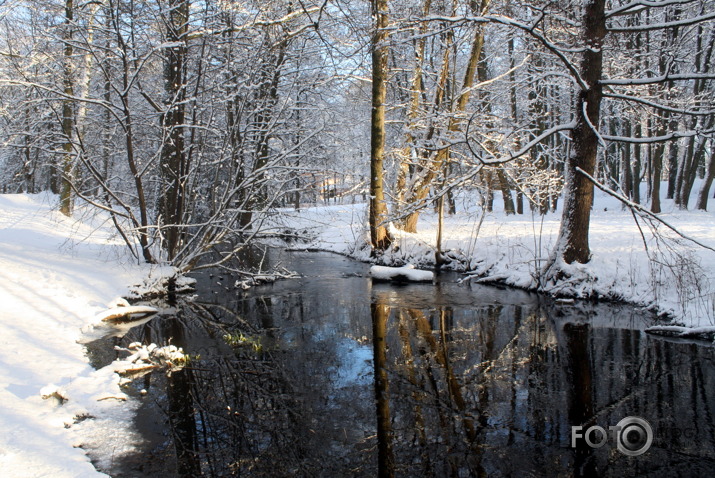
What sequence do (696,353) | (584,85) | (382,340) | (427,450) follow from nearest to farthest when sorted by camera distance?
(427,450) < (696,353) < (382,340) < (584,85)

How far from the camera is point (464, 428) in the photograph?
5.05m

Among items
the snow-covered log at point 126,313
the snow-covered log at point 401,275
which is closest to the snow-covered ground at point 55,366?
the snow-covered log at point 126,313

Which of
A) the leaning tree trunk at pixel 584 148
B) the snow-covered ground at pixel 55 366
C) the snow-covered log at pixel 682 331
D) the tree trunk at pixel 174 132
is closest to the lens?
the snow-covered ground at pixel 55 366

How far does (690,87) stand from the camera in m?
23.2

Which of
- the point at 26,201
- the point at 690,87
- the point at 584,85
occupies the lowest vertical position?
the point at 26,201

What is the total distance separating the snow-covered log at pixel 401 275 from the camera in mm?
12867

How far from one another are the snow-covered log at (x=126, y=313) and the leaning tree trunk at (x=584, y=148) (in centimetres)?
871

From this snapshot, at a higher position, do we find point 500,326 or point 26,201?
point 26,201

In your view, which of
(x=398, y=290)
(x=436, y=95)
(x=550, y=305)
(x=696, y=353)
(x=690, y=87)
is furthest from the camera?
(x=690, y=87)

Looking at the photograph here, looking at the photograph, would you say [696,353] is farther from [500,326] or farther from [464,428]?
[464,428]

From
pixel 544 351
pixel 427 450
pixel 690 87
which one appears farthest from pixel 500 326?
pixel 690 87

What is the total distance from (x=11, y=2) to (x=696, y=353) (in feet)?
45.9

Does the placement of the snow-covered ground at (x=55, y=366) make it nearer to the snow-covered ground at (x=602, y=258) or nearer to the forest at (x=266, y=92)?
the forest at (x=266, y=92)

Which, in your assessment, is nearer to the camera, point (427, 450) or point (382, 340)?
point (427, 450)
